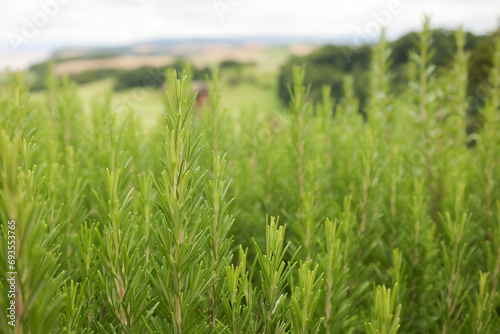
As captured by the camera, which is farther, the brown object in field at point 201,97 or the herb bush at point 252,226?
the brown object in field at point 201,97

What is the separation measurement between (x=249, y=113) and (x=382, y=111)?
0.93m

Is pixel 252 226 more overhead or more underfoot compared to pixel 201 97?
more underfoot

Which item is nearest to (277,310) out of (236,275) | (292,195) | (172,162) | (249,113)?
(236,275)

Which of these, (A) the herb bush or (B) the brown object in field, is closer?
(A) the herb bush

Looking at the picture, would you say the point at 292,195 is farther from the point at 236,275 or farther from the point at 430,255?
the point at 236,275

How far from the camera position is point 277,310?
0.96m

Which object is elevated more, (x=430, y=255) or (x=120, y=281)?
(x=120, y=281)

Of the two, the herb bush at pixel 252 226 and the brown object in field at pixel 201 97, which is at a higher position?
the brown object in field at pixel 201 97

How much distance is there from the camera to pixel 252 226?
1875mm

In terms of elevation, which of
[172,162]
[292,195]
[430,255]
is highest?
[172,162]

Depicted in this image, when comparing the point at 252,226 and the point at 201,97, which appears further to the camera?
the point at 201,97

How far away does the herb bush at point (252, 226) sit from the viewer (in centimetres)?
90

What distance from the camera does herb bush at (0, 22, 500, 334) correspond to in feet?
2.97

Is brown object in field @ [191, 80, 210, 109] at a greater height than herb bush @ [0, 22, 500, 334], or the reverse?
brown object in field @ [191, 80, 210, 109]
